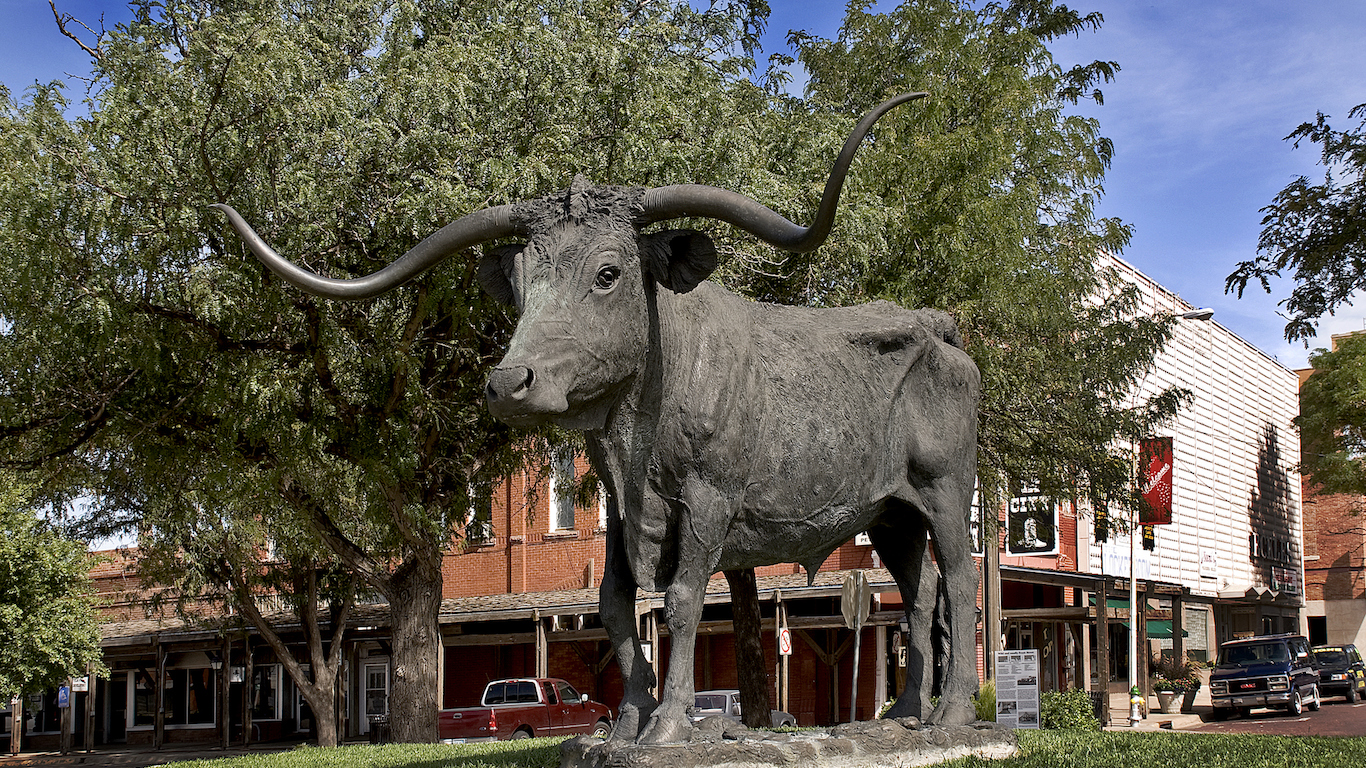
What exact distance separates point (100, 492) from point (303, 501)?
3796mm

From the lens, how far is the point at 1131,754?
6371 mm

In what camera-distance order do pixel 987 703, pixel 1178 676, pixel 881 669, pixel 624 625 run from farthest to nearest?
pixel 1178 676, pixel 881 669, pixel 987 703, pixel 624 625

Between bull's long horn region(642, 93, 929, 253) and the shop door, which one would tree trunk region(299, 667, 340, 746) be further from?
bull's long horn region(642, 93, 929, 253)

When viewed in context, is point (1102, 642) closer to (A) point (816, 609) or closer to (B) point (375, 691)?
(A) point (816, 609)

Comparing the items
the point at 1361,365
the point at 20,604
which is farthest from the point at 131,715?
the point at 1361,365

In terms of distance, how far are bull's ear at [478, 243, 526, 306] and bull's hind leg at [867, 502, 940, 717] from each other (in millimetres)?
2427

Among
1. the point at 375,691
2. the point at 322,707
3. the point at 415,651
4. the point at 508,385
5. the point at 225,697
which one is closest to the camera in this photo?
the point at 508,385

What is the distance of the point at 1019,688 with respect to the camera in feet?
35.6

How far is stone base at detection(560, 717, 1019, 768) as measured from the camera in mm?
4559

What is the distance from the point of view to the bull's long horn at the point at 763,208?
4.37 m

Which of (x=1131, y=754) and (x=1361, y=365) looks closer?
(x=1131, y=754)

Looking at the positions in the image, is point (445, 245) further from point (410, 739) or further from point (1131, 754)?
point (410, 739)

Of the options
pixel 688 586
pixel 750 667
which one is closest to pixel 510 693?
pixel 750 667

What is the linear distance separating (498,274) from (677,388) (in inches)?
35.9
